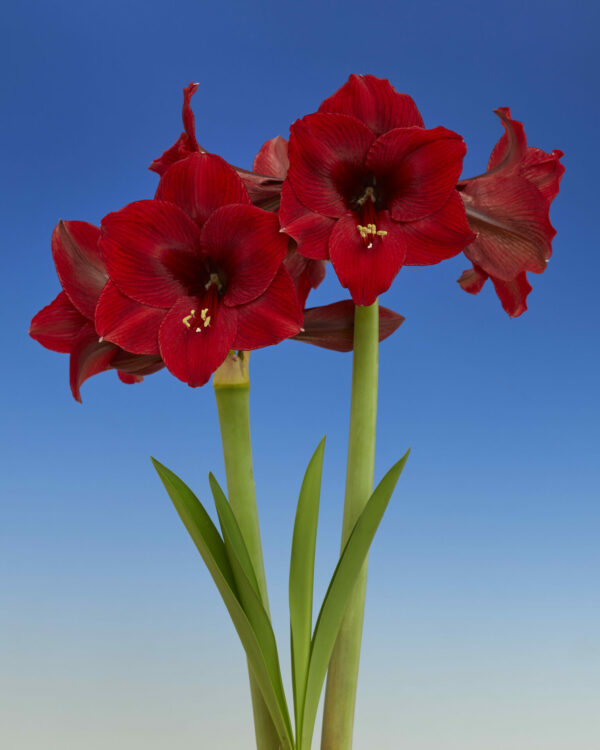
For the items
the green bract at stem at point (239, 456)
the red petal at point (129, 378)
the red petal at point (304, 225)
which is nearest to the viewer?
the red petal at point (304, 225)

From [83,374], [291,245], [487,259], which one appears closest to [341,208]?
[291,245]

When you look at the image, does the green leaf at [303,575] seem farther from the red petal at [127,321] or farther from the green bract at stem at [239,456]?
the red petal at [127,321]

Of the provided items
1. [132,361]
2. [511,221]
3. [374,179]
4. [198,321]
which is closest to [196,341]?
[198,321]

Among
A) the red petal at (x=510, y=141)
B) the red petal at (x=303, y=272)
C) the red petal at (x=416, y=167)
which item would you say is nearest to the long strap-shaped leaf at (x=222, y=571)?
the red petal at (x=303, y=272)

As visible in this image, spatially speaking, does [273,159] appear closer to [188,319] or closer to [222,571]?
[188,319]

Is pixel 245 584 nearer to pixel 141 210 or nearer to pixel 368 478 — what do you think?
pixel 368 478

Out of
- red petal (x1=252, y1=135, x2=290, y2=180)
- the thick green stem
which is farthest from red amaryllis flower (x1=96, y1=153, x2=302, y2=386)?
red petal (x1=252, y1=135, x2=290, y2=180)

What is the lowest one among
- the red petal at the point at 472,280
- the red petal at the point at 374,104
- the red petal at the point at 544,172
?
the red petal at the point at 472,280
